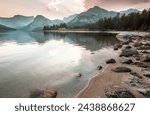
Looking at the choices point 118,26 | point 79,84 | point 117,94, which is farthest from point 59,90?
point 118,26


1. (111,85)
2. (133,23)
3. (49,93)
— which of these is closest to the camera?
(49,93)

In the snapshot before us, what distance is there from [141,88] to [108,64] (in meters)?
5.23

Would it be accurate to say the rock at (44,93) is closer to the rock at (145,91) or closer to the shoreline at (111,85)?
the shoreline at (111,85)

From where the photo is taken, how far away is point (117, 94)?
7340 millimetres

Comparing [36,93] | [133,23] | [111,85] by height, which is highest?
[133,23]

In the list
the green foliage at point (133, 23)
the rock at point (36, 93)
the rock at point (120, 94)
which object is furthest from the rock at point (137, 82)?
the green foliage at point (133, 23)

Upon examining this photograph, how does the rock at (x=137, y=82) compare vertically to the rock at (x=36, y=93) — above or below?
above

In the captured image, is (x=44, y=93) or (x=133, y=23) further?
(x=133, y=23)

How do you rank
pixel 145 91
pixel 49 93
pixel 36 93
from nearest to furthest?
pixel 145 91 < pixel 49 93 < pixel 36 93

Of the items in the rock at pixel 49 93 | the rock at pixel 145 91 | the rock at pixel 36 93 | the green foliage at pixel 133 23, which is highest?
the green foliage at pixel 133 23

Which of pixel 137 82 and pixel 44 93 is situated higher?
pixel 137 82

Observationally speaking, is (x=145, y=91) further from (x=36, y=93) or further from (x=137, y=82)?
(x=36, y=93)

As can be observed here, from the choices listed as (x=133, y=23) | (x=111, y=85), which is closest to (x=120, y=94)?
(x=111, y=85)

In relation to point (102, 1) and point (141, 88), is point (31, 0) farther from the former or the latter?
point (141, 88)
